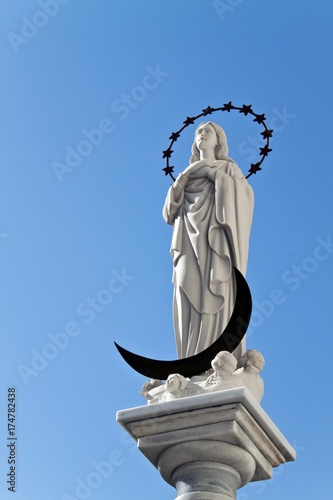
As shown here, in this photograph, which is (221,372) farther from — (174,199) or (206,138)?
(206,138)

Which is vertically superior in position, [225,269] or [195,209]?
[195,209]

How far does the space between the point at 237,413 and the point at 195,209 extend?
3110 mm

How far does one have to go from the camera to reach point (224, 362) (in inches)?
382

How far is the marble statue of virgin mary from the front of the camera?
10688 millimetres

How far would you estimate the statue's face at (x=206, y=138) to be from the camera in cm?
1238

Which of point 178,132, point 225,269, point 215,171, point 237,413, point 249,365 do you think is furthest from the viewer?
point 178,132

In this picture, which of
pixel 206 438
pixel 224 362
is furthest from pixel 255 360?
pixel 206 438

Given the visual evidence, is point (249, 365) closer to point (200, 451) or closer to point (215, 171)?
point (200, 451)

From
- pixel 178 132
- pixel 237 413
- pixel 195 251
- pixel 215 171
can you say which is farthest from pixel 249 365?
pixel 178 132

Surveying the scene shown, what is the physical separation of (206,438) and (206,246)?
2649mm

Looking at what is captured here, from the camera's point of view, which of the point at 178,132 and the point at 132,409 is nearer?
the point at 132,409

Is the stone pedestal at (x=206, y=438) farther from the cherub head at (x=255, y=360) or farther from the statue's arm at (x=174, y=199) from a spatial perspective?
the statue's arm at (x=174, y=199)

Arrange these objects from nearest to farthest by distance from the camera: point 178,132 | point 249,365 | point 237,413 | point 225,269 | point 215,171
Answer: point 237,413 → point 249,365 → point 225,269 → point 215,171 → point 178,132

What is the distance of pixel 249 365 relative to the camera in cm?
1012
